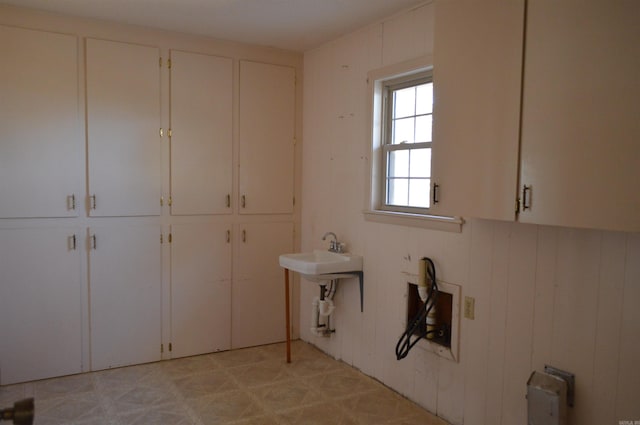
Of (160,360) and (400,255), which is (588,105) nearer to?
(400,255)

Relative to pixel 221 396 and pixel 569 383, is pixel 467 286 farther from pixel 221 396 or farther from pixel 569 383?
pixel 221 396

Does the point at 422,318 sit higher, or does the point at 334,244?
the point at 334,244

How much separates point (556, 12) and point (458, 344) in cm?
183

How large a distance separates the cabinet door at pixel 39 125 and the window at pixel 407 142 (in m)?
2.25

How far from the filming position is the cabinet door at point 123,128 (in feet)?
11.8

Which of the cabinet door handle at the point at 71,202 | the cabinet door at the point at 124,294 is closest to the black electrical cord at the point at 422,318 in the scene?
the cabinet door at the point at 124,294

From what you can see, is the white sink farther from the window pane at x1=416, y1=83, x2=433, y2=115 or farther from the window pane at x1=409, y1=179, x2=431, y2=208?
the window pane at x1=416, y1=83, x2=433, y2=115

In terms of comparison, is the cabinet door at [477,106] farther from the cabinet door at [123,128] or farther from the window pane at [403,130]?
the cabinet door at [123,128]

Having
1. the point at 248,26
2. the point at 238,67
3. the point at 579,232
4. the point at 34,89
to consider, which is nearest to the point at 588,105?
the point at 579,232

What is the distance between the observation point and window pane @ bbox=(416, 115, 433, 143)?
3.16 metres

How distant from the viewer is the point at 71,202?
3.54 meters

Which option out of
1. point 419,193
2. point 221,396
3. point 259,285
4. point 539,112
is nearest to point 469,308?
point 419,193

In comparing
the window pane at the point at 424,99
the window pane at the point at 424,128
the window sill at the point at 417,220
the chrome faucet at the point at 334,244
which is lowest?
the chrome faucet at the point at 334,244

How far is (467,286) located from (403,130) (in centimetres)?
119
